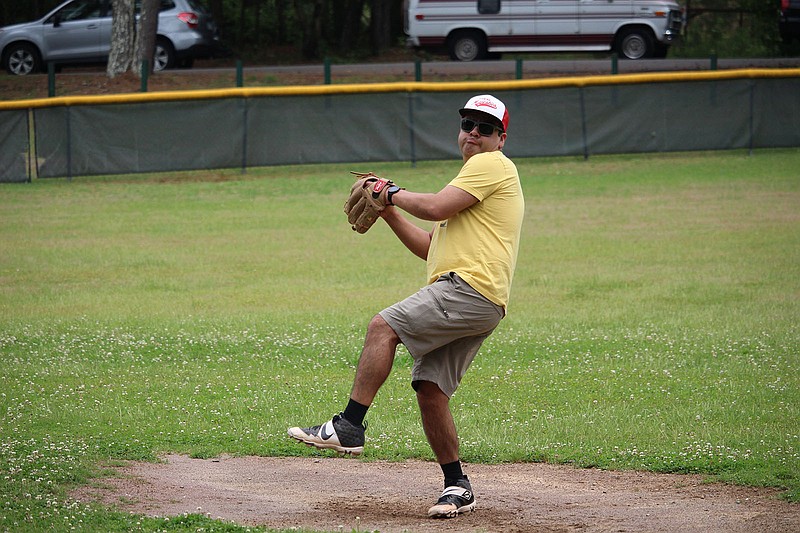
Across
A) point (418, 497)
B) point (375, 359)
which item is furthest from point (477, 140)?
point (418, 497)

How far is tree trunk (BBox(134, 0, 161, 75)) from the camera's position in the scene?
88.7 feet

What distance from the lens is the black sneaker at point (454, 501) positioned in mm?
5559

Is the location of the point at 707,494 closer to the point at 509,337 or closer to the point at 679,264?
the point at 509,337

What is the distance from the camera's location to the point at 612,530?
5.34 metres

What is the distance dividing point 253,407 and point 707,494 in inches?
136

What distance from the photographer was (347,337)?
10.4 meters

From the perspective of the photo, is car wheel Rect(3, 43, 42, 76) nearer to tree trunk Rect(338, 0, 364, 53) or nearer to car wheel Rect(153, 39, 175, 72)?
car wheel Rect(153, 39, 175, 72)

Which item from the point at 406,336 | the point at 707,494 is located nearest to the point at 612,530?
the point at 707,494

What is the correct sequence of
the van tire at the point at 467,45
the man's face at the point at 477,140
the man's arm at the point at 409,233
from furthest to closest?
the van tire at the point at 467,45 → the man's arm at the point at 409,233 → the man's face at the point at 477,140

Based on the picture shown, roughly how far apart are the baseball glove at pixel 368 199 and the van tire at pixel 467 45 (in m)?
25.6

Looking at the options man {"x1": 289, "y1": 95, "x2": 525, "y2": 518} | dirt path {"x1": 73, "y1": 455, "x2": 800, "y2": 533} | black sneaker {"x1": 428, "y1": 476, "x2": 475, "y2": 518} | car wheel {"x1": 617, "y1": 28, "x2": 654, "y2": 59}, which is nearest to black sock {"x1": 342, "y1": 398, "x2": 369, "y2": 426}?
man {"x1": 289, "y1": 95, "x2": 525, "y2": 518}

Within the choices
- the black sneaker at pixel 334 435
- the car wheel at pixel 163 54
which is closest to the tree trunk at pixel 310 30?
the car wheel at pixel 163 54

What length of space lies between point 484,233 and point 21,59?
2778 centimetres

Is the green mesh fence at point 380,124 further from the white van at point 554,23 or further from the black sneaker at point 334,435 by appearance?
the black sneaker at point 334,435
